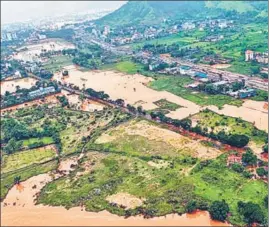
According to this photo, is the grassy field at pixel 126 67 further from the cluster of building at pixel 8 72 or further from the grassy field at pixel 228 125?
the grassy field at pixel 228 125

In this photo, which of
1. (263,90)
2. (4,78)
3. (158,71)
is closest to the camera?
(263,90)

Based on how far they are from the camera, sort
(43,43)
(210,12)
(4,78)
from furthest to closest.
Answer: (210,12) → (43,43) → (4,78)


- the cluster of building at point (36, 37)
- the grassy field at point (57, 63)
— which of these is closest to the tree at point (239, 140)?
the grassy field at point (57, 63)

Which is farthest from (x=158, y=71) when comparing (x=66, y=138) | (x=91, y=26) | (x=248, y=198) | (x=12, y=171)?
(x=91, y=26)

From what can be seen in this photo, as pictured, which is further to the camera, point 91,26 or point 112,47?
point 91,26

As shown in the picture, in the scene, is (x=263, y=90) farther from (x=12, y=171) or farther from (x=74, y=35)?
(x=74, y=35)

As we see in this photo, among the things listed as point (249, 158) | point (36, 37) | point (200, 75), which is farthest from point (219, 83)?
point (36, 37)
